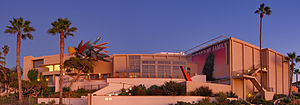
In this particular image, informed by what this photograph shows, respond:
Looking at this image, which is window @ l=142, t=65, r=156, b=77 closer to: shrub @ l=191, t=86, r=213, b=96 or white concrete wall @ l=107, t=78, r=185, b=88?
white concrete wall @ l=107, t=78, r=185, b=88

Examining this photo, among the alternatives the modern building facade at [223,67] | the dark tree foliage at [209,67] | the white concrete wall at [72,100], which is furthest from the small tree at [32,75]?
the dark tree foliage at [209,67]

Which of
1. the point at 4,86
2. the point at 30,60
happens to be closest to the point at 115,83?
the point at 4,86

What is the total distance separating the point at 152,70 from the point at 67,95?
573 inches

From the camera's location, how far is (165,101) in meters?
31.4

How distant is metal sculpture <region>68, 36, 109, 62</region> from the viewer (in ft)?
157

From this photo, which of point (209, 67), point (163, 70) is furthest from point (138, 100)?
point (209, 67)

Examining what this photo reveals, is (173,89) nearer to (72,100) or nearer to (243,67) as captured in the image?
(72,100)

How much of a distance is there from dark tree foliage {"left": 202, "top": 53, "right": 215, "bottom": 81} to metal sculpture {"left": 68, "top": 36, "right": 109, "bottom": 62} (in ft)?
56.0

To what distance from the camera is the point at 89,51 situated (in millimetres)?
47781

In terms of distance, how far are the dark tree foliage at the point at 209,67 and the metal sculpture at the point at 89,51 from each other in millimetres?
17078

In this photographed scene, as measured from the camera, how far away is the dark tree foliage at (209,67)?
46.3m

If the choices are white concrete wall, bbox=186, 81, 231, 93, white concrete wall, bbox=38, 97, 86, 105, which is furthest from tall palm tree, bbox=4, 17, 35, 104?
white concrete wall, bbox=186, 81, 231, 93

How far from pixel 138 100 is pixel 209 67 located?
64.5 ft

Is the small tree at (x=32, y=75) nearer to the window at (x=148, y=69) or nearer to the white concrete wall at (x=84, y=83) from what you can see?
the white concrete wall at (x=84, y=83)
